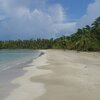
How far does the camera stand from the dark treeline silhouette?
86.1m

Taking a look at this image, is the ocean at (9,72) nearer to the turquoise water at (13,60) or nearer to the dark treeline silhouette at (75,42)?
the turquoise water at (13,60)

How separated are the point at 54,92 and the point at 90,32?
81.4 meters

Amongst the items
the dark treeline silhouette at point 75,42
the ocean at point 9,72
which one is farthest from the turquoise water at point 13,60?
the dark treeline silhouette at point 75,42

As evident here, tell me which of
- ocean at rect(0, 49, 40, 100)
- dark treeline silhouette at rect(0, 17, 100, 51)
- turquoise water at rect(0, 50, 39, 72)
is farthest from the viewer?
dark treeline silhouette at rect(0, 17, 100, 51)

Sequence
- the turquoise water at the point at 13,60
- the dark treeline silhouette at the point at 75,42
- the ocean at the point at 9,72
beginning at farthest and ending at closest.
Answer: the dark treeline silhouette at the point at 75,42
the turquoise water at the point at 13,60
the ocean at the point at 9,72

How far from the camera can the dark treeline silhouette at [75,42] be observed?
8608 centimetres

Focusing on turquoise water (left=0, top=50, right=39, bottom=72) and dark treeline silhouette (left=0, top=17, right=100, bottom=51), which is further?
dark treeline silhouette (left=0, top=17, right=100, bottom=51)

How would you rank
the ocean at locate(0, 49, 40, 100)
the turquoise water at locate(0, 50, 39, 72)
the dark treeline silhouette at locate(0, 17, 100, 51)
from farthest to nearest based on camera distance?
the dark treeline silhouette at locate(0, 17, 100, 51)
the turquoise water at locate(0, 50, 39, 72)
the ocean at locate(0, 49, 40, 100)

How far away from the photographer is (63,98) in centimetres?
1202

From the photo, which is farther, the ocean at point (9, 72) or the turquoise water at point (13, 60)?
the turquoise water at point (13, 60)

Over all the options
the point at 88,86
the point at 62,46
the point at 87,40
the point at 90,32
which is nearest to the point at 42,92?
the point at 88,86

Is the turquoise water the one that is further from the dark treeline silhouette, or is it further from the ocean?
the dark treeline silhouette

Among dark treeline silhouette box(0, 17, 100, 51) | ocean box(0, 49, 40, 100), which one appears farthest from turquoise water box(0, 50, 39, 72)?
dark treeline silhouette box(0, 17, 100, 51)

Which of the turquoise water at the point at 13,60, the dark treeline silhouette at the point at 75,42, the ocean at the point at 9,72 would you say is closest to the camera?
the ocean at the point at 9,72
